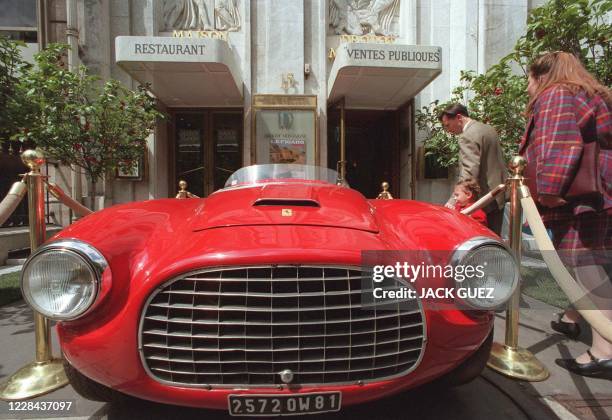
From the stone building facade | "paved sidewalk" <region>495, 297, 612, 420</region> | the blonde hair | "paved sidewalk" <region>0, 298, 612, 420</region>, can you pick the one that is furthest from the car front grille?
the stone building facade

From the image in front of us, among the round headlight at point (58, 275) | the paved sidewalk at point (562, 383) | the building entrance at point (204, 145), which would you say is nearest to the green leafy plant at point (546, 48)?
the paved sidewalk at point (562, 383)

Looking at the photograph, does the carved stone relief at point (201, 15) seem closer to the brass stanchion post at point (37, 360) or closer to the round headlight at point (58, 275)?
the brass stanchion post at point (37, 360)

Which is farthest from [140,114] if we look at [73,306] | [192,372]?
[192,372]

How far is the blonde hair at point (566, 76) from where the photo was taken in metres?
2.35

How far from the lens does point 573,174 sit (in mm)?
2191

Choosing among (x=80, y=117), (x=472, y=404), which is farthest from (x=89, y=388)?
(x=80, y=117)

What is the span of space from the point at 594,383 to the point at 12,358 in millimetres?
3794

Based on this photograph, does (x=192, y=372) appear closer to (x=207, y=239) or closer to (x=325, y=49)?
(x=207, y=239)

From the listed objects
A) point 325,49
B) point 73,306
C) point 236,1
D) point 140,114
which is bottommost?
point 73,306

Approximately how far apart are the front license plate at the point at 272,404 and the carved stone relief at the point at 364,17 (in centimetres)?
892

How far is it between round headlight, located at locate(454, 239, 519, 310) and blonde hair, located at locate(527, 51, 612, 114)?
1.38 meters

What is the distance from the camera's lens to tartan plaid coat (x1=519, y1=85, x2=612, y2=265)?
220 centimetres

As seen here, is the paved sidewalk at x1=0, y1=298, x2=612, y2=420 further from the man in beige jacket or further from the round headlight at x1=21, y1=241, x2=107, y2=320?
the man in beige jacket

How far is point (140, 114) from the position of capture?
5242 millimetres
